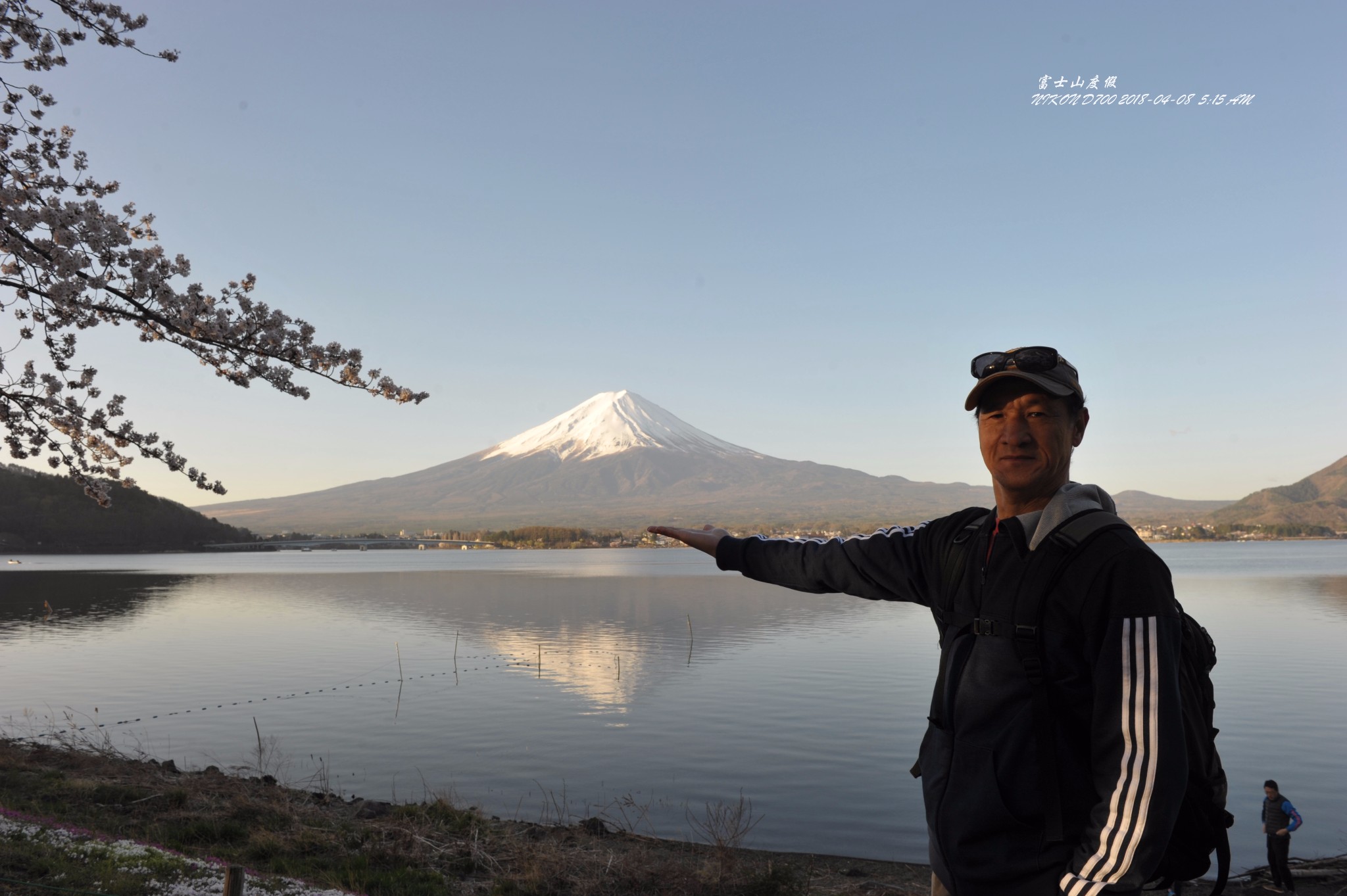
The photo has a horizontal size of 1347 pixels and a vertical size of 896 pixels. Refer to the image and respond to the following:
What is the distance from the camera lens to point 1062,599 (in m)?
2.03

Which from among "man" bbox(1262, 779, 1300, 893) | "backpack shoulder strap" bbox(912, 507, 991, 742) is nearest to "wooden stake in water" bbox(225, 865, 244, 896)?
"backpack shoulder strap" bbox(912, 507, 991, 742)

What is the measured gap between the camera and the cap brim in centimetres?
229

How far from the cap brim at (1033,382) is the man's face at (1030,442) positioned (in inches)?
1.2

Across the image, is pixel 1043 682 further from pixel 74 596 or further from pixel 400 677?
pixel 74 596

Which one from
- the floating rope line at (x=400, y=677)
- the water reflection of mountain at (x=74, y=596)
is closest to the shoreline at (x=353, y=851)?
the floating rope line at (x=400, y=677)

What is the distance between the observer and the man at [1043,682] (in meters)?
1.90

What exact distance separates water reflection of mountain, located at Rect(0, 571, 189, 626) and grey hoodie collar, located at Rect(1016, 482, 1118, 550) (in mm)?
47945

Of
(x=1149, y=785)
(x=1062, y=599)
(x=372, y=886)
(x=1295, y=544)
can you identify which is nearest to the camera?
(x=1149, y=785)

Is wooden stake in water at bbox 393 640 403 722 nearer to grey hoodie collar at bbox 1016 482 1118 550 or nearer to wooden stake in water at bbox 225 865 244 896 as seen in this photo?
wooden stake in water at bbox 225 865 244 896

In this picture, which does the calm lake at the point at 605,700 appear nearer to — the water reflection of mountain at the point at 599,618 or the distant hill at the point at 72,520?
the water reflection of mountain at the point at 599,618

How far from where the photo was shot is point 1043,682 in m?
2.06

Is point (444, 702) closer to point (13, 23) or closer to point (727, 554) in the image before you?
point (13, 23)

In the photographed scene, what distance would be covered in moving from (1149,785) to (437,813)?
34.5ft

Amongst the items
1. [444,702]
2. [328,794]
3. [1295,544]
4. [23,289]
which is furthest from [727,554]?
[1295,544]
